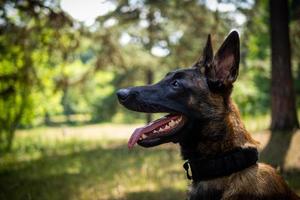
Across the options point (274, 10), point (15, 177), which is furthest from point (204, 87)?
point (274, 10)

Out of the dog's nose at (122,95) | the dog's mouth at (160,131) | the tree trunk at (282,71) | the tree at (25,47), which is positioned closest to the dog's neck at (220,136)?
the dog's mouth at (160,131)

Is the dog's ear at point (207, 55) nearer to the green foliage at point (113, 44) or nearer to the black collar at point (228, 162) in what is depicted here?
the black collar at point (228, 162)

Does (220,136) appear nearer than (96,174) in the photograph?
Yes

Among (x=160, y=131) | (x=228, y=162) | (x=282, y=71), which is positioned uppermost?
(x=160, y=131)

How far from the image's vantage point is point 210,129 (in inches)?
150

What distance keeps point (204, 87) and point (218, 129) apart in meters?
0.40

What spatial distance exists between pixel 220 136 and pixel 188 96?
474 millimetres

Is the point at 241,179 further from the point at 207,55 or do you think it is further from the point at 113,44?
the point at 113,44

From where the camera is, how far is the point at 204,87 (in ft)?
12.8

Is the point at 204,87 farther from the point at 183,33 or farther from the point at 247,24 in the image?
the point at 183,33

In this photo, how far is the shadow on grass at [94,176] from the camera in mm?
8328

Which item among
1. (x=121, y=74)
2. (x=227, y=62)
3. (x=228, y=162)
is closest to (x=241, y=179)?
(x=228, y=162)

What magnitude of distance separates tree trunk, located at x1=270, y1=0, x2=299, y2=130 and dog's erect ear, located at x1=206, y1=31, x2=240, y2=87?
8.87m

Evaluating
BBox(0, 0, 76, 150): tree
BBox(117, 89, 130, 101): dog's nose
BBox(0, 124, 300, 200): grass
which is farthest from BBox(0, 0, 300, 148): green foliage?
BBox(117, 89, 130, 101): dog's nose
